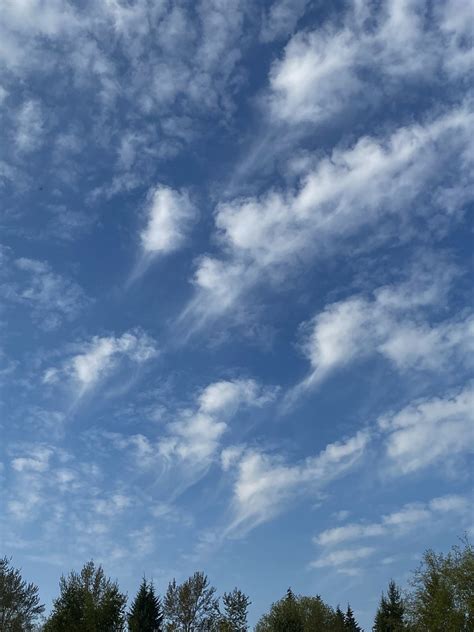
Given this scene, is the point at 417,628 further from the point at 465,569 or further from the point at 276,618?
the point at 276,618

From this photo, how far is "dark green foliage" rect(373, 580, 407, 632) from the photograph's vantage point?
77875 mm

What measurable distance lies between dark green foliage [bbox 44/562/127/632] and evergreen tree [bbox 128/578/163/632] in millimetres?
2818

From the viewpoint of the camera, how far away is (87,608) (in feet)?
197

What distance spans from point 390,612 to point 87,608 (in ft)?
145

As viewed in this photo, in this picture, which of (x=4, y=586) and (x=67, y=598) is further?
(x=4, y=586)

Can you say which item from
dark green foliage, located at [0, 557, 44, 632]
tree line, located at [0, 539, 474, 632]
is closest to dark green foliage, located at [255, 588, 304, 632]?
tree line, located at [0, 539, 474, 632]

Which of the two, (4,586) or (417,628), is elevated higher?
(4,586)

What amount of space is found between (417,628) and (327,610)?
4266cm

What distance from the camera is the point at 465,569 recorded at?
59.4 m

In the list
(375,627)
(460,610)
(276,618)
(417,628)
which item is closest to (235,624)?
(276,618)

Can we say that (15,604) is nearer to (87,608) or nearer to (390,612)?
(87,608)

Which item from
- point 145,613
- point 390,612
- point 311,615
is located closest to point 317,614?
point 311,615

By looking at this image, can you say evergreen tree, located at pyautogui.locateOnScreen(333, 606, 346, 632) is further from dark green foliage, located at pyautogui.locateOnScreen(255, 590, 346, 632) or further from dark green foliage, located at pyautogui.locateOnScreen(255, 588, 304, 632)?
dark green foliage, located at pyautogui.locateOnScreen(255, 588, 304, 632)

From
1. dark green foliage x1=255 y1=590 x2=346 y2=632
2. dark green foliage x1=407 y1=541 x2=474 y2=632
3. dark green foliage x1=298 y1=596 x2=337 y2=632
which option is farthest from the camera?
dark green foliage x1=298 y1=596 x2=337 y2=632
